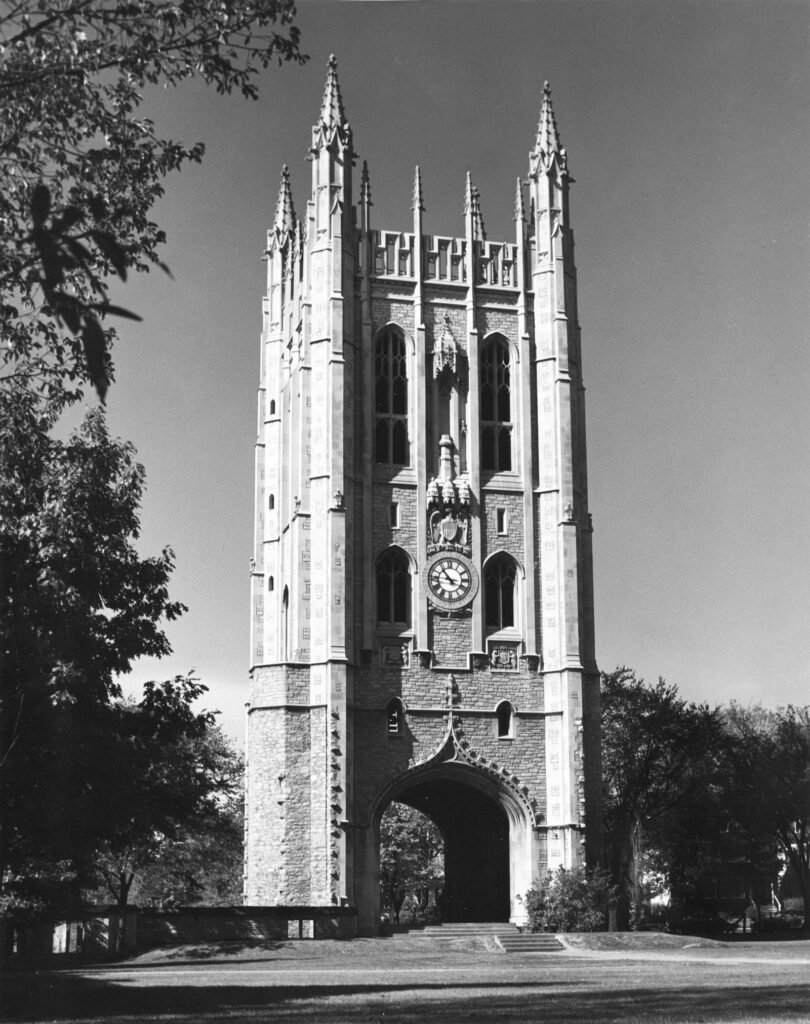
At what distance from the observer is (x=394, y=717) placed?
4988 centimetres

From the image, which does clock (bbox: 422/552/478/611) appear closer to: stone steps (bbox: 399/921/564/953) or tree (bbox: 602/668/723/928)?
stone steps (bbox: 399/921/564/953)

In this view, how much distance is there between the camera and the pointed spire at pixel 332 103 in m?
54.1

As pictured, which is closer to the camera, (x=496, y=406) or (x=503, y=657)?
(x=503, y=657)

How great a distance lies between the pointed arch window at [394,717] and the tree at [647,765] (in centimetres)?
1388

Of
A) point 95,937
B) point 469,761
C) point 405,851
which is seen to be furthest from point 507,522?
point 405,851

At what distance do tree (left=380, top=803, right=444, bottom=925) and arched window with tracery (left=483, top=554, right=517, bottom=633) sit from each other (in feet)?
73.5

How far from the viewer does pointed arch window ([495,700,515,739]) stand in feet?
165

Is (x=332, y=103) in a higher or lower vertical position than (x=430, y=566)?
higher

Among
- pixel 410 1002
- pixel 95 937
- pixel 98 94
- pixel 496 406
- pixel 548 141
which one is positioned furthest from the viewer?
pixel 548 141

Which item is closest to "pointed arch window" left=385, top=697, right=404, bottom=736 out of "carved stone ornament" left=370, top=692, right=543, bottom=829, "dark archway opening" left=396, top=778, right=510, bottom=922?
"carved stone ornament" left=370, top=692, right=543, bottom=829

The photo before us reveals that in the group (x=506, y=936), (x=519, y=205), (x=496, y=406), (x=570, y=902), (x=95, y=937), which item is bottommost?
(x=506, y=936)

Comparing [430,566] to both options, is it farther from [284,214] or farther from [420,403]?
[284,214]

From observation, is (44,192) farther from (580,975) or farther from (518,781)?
(518,781)

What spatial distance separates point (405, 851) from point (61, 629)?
5508 cm
